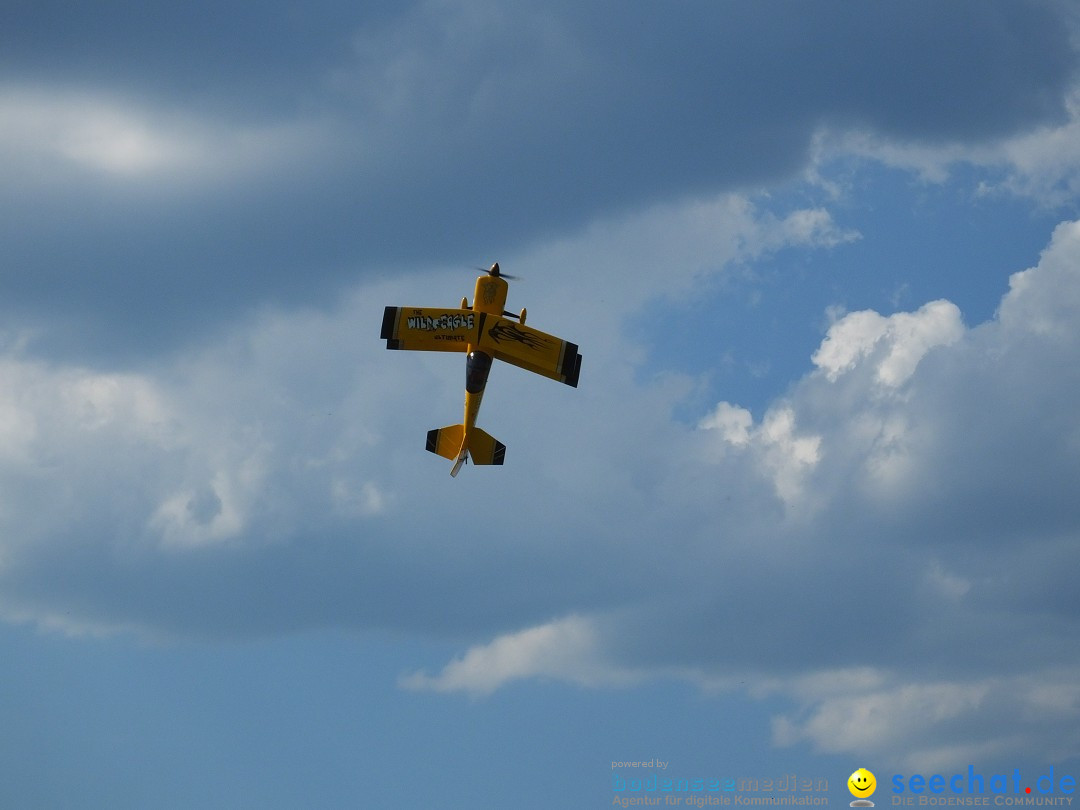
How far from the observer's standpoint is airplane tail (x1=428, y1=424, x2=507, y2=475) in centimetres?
9462

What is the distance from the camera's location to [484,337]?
3484 inches

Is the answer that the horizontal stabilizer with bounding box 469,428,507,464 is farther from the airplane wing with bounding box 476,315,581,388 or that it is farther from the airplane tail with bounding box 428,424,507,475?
the airplane wing with bounding box 476,315,581,388

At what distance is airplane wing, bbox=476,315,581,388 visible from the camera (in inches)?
3487

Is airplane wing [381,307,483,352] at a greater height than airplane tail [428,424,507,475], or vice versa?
airplane wing [381,307,483,352]

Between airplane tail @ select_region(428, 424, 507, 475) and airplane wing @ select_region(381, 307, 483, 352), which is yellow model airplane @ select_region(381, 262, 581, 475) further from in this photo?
airplane tail @ select_region(428, 424, 507, 475)

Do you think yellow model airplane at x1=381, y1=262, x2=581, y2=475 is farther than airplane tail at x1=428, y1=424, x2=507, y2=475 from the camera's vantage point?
No

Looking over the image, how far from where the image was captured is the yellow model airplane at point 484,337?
88438mm

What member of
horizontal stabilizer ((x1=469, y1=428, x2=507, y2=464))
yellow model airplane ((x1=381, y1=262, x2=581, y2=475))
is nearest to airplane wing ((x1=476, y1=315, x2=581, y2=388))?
yellow model airplane ((x1=381, y1=262, x2=581, y2=475))

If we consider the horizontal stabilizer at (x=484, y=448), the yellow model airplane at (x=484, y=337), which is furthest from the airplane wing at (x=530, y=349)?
the horizontal stabilizer at (x=484, y=448)

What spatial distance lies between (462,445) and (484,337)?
826 cm

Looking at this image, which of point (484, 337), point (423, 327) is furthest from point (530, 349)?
point (423, 327)

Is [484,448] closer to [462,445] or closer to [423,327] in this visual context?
[462,445]

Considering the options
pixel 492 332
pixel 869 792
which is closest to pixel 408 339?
pixel 492 332

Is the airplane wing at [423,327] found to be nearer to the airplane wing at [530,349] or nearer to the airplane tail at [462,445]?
the airplane wing at [530,349]
